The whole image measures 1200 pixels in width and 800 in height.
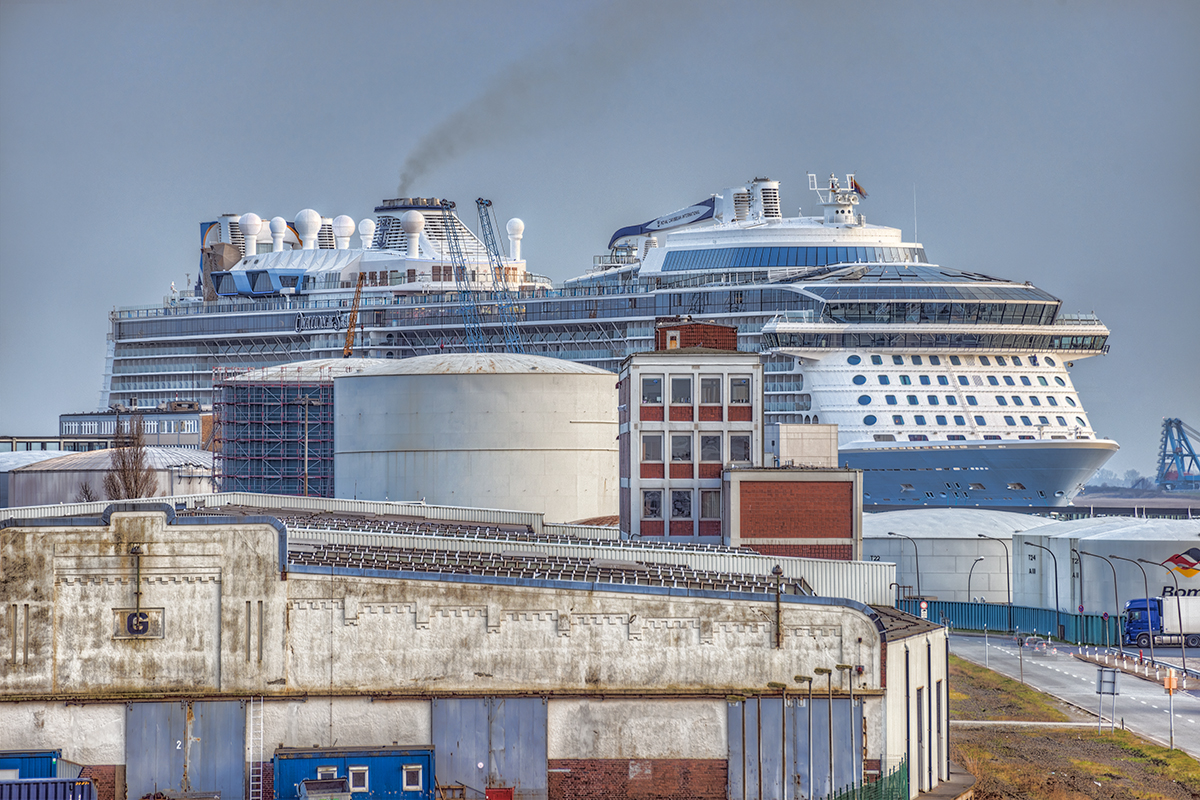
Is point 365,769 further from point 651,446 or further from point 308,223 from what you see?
point 308,223

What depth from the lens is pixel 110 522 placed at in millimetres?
34312

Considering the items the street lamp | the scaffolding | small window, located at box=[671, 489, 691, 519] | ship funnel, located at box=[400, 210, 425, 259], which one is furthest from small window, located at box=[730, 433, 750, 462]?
ship funnel, located at box=[400, 210, 425, 259]

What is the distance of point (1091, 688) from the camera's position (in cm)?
5800

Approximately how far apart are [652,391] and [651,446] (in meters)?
1.78

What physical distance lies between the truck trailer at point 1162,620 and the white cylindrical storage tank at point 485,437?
22844 millimetres

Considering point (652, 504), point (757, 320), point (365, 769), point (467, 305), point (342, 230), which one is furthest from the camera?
point (342, 230)

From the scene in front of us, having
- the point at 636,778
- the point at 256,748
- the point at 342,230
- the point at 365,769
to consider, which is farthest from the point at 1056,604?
the point at 342,230

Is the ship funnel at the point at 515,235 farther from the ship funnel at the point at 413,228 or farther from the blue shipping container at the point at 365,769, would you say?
the blue shipping container at the point at 365,769

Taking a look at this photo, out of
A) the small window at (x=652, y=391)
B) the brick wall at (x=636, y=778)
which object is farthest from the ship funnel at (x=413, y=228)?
the brick wall at (x=636, y=778)

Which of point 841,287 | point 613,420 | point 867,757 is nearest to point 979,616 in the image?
point 613,420

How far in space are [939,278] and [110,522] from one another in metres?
84.8

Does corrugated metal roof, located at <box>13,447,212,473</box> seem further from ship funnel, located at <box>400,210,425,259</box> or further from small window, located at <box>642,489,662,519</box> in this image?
ship funnel, located at <box>400,210,425,259</box>

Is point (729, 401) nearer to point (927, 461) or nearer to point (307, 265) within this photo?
point (927, 461)

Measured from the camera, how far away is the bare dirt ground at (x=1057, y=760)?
3956 cm
